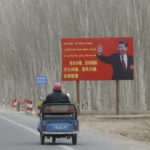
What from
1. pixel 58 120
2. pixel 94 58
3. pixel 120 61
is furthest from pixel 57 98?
pixel 120 61

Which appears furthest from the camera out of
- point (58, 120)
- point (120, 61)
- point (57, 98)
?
point (120, 61)

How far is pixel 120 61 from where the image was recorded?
36.1 m

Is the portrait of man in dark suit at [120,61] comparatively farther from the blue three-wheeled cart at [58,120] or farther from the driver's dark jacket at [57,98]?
the blue three-wheeled cart at [58,120]

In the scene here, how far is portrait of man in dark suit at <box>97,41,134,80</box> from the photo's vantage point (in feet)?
118

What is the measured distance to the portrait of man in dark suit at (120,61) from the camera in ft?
118

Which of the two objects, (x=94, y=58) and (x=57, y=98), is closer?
(x=57, y=98)

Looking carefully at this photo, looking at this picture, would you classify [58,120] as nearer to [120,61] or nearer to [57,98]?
[57,98]

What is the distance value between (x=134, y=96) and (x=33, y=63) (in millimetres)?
14191

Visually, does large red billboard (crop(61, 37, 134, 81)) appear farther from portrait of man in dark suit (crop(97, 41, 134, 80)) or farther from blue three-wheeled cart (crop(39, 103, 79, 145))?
blue three-wheeled cart (crop(39, 103, 79, 145))

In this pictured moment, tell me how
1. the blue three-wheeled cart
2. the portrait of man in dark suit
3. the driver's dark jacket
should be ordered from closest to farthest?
the blue three-wheeled cart → the driver's dark jacket → the portrait of man in dark suit

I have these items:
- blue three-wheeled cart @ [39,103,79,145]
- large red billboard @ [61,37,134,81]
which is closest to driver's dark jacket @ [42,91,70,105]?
blue three-wheeled cart @ [39,103,79,145]

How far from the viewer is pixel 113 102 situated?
4409 centimetres

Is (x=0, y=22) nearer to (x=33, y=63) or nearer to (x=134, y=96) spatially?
(x=33, y=63)

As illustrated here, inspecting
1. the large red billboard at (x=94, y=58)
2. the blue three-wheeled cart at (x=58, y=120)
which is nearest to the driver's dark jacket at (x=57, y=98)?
the blue three-wheeled cart at (x=58, y=120)
